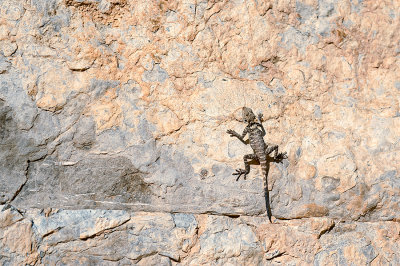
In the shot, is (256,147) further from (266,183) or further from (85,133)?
(85,133)

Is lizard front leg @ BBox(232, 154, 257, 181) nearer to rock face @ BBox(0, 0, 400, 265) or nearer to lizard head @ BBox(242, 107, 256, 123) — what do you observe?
rock face @ BBox(0, 0, 400, 265)

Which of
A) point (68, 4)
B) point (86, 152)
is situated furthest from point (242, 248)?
point (68, 4)

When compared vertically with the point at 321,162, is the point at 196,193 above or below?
below

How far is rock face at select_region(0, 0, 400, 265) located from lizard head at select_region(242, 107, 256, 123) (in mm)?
132

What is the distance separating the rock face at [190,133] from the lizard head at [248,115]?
132 mm

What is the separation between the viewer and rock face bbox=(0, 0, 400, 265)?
17.5ft

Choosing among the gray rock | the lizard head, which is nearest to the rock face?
the gray rock

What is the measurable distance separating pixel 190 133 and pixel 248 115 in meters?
0.73

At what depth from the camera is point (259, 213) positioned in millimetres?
5422

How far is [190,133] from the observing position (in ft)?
17.8

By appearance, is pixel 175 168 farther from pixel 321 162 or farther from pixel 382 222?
pixel 382 222

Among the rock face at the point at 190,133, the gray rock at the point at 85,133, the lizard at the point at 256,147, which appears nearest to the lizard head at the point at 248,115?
the lizard at the point at 256,147

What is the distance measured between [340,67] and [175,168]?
2376mm

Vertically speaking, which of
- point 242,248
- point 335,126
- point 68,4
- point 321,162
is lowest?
point 242,248
